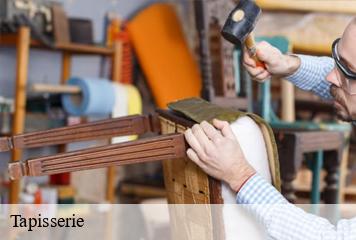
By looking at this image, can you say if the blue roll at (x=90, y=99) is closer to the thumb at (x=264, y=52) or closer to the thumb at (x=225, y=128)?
the thumb at (x=264, y=52)

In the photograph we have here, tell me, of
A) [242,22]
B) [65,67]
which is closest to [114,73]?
[65,67]

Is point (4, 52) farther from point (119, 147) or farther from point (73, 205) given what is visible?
point (119, 147)

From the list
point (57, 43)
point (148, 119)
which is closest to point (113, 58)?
point (57, 43)

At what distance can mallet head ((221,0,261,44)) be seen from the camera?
1.00m

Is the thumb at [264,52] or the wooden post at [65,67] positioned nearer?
the thumb at [264,52]

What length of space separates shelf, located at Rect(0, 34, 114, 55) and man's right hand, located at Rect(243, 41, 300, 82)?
1360 mm

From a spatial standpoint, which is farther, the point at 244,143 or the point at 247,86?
the point at 247,86

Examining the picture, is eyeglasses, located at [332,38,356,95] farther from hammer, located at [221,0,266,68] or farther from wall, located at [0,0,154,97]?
wall, located at [0,0,154,97]

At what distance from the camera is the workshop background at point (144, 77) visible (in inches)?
74.8

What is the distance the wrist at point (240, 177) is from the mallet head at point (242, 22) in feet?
0.83

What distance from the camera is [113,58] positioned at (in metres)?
2.71

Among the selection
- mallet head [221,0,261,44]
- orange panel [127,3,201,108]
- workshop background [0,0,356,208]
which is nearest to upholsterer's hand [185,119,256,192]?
mallet head [221,0,261,44]

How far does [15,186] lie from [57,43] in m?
0.67

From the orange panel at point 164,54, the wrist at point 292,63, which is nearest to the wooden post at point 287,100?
the orange panel at point 164,54
